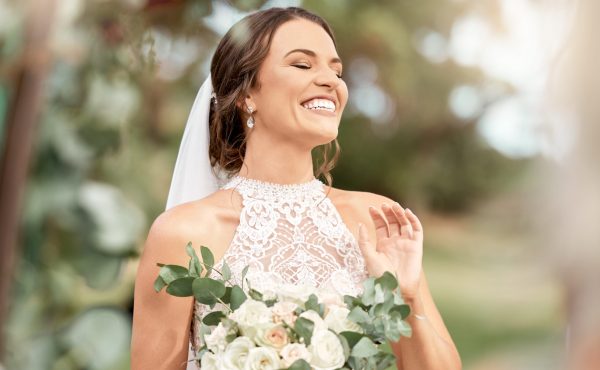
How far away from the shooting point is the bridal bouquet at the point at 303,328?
2.48 ft

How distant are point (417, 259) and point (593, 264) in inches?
12.4

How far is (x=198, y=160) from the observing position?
3.81 feet

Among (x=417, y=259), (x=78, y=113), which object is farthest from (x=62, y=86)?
(x=417, y=259)

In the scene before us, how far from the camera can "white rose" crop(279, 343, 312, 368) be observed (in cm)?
75

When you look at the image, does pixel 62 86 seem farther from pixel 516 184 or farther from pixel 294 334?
pixel 516 184

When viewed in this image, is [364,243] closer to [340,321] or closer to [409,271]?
[409,271]

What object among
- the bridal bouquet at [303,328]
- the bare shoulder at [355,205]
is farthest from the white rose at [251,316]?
the bare shoulder at [355,205]

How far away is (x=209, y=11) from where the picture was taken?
1.46 metres

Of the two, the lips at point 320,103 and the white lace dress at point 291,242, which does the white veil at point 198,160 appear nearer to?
the white lace dress at point 291,242

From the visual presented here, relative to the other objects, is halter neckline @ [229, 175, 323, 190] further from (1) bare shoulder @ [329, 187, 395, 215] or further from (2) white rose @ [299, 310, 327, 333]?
(2) white rose @ [299, 310, 327, 333]

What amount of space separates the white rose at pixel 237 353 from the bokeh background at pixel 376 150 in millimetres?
383

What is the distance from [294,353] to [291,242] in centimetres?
30

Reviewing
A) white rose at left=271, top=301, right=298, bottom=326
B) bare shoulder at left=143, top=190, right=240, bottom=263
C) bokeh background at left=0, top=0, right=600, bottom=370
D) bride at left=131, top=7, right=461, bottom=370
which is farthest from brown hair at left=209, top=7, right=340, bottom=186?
white rose at left=271, top=301, right=298, bottom=326

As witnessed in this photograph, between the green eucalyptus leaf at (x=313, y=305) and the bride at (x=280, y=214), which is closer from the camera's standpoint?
the green eucalyptus leaf at (x=313, y=305)
